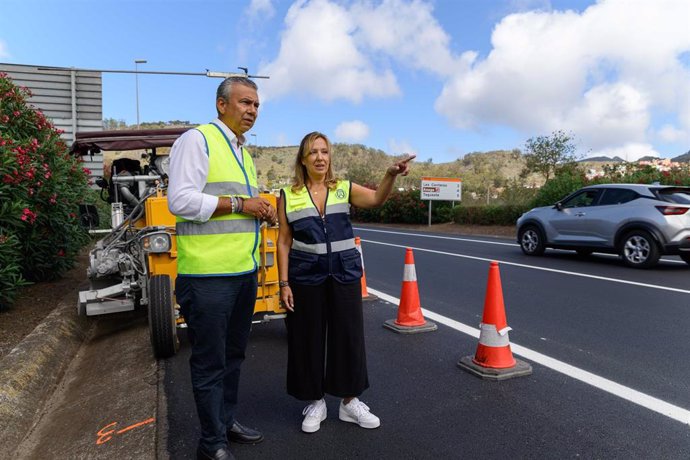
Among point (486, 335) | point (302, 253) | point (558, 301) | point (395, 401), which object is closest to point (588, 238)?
point (558, 301)

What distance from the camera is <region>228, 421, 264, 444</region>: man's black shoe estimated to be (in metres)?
3.28

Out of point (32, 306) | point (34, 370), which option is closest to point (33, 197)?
point (32, 306)

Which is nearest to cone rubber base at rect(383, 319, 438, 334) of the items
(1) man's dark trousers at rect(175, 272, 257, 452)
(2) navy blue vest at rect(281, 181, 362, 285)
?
(2) navy blue vest at rect(281, 181, 362, 285)

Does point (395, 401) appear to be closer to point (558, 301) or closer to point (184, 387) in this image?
point (184, 387)

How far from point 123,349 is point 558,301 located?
5411mm

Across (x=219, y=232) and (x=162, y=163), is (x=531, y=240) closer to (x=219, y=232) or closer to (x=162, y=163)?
(x=162, y=163)

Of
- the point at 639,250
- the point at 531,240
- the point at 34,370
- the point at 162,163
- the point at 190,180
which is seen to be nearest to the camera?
the point at 190,180

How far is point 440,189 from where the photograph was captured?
2636 cm

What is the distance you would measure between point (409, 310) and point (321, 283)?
265cm

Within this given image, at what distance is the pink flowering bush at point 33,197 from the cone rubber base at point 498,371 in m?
4.74

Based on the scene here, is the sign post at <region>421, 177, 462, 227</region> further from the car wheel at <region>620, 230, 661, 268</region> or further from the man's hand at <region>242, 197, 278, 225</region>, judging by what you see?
the man's hand at <region>242, 197, 278, 225</region>

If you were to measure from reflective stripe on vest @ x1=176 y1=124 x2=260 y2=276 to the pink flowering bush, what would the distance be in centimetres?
372

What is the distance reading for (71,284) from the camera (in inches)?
325

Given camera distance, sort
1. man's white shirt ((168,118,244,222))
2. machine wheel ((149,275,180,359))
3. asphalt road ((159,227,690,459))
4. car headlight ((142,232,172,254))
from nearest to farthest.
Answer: man's white shirt ((168,118,244,222)), asphalt road ((159,227,690,459)), machine wheel ((149,275,180,359)), car headlight ((142,232,172,254))
